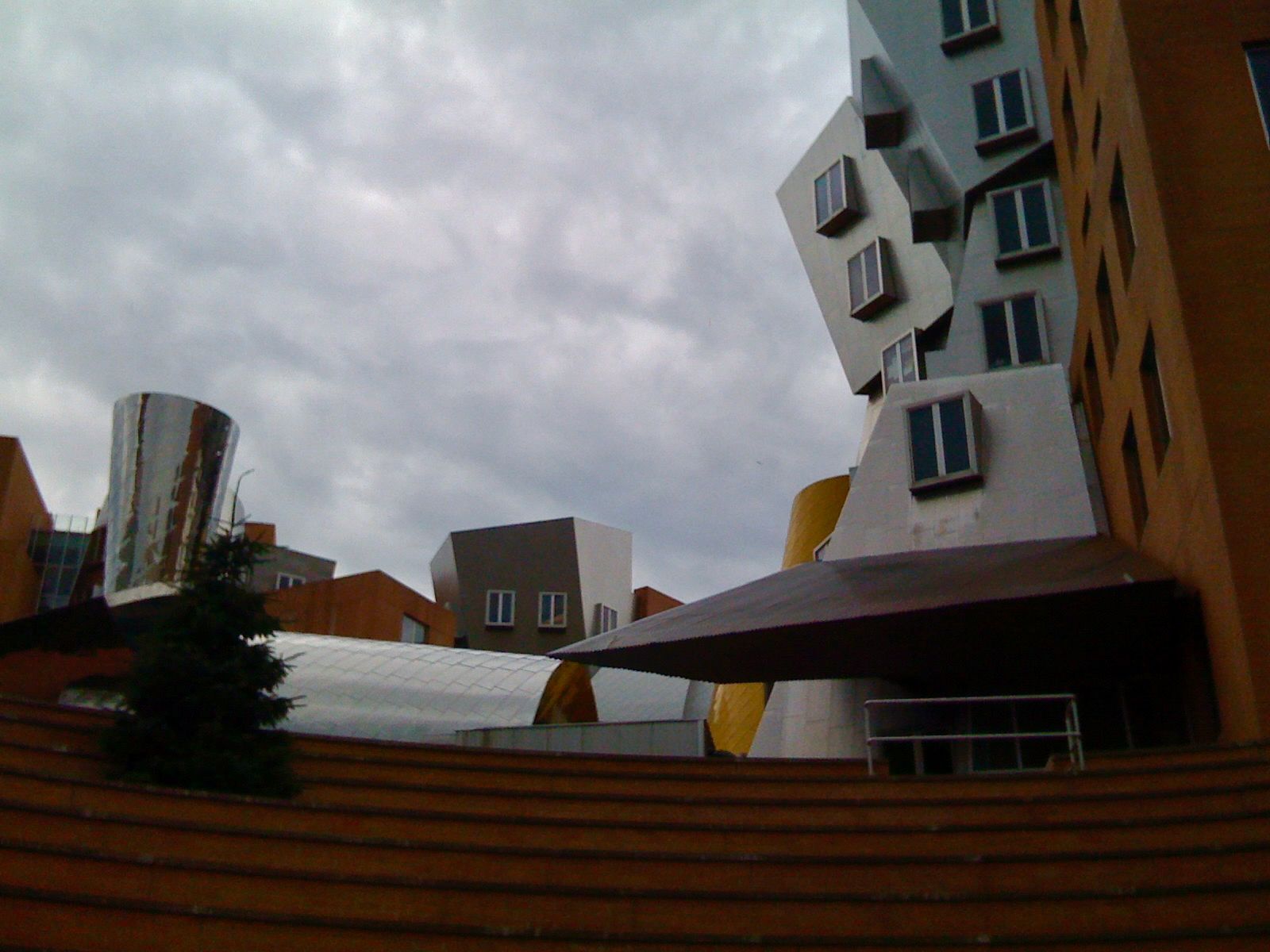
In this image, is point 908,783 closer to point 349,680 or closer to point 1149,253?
point 1149,253

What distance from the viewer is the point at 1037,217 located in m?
23.9

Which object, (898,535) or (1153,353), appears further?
(898,535)

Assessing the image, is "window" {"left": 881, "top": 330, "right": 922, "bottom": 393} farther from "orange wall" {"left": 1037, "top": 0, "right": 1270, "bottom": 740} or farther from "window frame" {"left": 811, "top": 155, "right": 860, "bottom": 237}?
"orange wall" {"left": 1037, "top": 0, "right": 1270, "bottom": 740}

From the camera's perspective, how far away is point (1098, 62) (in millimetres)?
16219

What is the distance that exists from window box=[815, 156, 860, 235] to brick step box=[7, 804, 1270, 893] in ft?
76.2

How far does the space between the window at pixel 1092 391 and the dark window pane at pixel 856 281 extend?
34.0 feet

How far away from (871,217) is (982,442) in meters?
11.4

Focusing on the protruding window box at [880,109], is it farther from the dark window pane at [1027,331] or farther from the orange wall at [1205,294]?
the orange wall at [1205,294]

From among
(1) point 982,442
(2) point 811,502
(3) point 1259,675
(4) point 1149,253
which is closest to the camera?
(3) point 1259,675

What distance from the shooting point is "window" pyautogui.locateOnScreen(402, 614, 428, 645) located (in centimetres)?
4581

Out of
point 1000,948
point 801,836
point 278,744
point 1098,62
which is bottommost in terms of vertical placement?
point 1000,948

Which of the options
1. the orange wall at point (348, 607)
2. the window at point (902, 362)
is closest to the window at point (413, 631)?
the orange wall at point (348, 607)

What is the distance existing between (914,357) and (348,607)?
79.1 ft

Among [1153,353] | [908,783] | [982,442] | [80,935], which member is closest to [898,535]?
[982,442]
